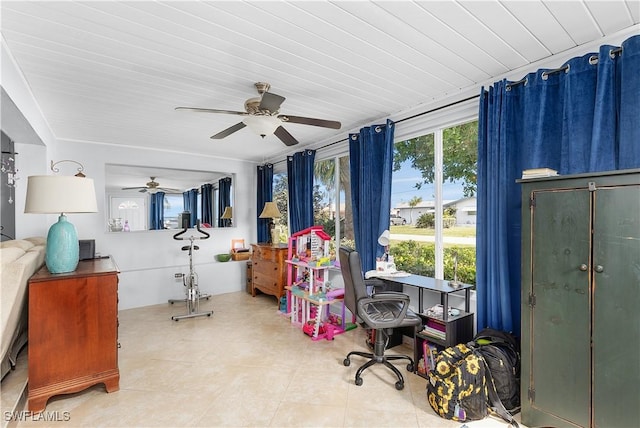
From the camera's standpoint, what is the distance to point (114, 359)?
89.8 inches

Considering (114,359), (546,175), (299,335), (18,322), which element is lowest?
(299,335)

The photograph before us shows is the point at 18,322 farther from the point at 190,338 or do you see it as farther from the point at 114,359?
the point at 190,338

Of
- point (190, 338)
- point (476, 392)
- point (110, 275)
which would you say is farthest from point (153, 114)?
point (476, 392)

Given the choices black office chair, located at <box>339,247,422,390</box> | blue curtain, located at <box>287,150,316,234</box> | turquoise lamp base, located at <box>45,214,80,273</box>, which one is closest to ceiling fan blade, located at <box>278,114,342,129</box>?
black office chair, located at <box>339,247,422,390</box>

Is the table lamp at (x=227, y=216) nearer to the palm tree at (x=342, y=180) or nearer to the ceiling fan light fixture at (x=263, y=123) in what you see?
the palm tree at (x=342, y=180)

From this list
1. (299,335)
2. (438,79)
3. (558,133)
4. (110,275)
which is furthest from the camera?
(299,335)

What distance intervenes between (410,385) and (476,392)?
1.81 ft

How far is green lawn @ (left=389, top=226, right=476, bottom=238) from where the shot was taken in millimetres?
2811

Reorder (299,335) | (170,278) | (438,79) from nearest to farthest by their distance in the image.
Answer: (438,79) → (299,335) → (170,278)

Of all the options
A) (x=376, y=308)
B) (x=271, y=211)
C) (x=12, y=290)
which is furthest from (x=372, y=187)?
(x=12, y=290)

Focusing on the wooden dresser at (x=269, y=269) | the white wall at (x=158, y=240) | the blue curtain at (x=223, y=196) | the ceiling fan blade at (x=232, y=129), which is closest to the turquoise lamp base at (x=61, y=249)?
Answer: the ceiling fan blade at (x=232, y=129)

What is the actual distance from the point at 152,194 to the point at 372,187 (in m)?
3.48

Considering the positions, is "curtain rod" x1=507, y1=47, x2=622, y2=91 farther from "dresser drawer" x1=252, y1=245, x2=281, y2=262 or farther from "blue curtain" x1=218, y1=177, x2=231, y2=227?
"blue curtain" x1=218, y1=177, x2=231, y2=227

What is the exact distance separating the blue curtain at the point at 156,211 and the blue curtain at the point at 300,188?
2018 mm
